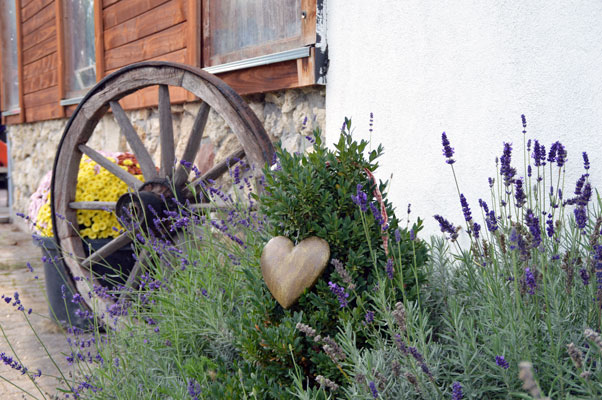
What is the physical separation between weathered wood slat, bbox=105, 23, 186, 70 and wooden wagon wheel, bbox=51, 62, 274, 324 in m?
0.96

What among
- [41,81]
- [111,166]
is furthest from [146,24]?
[41,81]

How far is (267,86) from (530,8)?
1642mm

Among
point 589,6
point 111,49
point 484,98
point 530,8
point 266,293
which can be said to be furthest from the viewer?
point 111,49

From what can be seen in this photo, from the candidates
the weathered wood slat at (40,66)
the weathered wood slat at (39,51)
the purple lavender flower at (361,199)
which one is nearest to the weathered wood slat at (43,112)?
the weathered wood slat at (40,66)

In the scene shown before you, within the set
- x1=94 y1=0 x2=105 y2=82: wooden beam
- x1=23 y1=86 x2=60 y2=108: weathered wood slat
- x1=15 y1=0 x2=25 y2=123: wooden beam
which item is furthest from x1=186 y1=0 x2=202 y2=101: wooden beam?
x1=15 y1=0 x2=25 y2=123: wooden beam

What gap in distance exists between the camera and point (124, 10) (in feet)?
17.0

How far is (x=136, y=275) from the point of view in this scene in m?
3.25

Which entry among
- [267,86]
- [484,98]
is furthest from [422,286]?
[267,86]

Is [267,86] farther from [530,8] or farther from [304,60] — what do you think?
[530,8]

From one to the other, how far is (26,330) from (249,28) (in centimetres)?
249

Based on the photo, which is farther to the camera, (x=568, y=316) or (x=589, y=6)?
(x=589, y=6)

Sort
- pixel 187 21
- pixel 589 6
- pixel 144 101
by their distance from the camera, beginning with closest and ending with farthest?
pixel 589 6
pixel 187 21
pixel 144 101

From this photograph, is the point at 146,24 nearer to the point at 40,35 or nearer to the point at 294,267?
the point at 40,35

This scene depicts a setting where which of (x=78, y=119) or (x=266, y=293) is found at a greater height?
(x=78, y=119)
